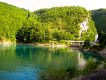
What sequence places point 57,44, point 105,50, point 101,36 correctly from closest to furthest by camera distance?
point 105,50 → point 101,36 → point 57,44

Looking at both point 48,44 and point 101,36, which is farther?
point 48,44

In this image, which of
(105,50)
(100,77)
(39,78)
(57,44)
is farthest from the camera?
(57,44)

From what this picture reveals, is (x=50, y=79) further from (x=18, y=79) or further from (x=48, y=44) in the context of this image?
(x=48, y=44)

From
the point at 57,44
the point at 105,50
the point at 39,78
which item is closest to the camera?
the point at 39,78

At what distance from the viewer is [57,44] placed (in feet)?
650

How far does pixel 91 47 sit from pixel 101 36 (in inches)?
283

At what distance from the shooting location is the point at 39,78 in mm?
52031

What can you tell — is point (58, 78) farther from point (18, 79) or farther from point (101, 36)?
point (101, 36)

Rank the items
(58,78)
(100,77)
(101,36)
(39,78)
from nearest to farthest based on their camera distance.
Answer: (100,77) < (58,78) < (39,78) < (101,36)

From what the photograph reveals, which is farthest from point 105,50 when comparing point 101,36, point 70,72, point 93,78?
point 93,78

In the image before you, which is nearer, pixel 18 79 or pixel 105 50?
pixel 18 79

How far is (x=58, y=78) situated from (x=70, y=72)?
5.63 m

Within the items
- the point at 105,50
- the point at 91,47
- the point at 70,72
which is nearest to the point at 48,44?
the point at 91,47

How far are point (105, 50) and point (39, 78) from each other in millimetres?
84361
